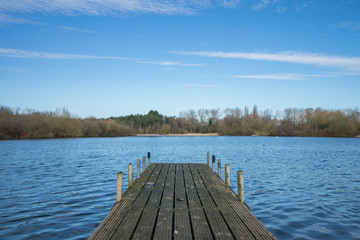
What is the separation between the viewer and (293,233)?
27.8 feet

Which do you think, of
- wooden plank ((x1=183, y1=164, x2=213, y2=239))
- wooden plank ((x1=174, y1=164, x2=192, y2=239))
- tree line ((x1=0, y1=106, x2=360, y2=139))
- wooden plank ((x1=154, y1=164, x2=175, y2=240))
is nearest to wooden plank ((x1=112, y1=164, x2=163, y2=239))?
wooden plank ((x1=154, y1=164, x2=175, y2=240))

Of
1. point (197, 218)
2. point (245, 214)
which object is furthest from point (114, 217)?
point (245, 214)

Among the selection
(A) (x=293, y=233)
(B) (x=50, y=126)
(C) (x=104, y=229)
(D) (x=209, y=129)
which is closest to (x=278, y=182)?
(A) (x=293, y=233)

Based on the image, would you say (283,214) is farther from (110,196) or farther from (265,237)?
(110,196)

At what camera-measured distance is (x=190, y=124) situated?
150m

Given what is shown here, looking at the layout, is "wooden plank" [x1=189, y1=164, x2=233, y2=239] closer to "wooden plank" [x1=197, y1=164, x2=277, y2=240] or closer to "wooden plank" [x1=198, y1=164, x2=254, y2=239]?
"wooden plank" [x1=198, y1=164, x2=254, y2=239]

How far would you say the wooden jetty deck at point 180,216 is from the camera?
214 inches

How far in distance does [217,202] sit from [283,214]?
393cm

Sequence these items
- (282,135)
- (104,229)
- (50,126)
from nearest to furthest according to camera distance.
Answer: (104,229) → (50,126) → (282,135)

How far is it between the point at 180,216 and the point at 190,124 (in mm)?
143258

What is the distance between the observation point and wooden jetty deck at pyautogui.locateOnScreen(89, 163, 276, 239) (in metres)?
5.43

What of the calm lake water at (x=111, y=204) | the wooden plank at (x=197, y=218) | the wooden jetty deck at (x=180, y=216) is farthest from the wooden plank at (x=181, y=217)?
the calm lake water at (x=111, y=204)

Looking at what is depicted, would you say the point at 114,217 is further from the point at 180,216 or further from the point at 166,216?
the point at 180,216

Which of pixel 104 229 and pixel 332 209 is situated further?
pixel 332 209
